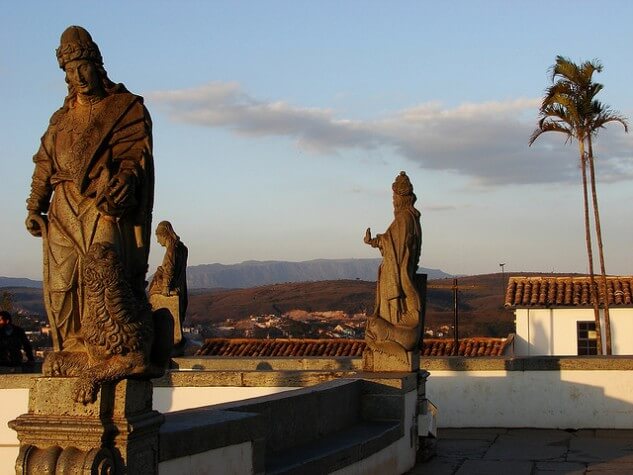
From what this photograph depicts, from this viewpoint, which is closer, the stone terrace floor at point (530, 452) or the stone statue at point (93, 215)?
the stone statue at point (93, 215)

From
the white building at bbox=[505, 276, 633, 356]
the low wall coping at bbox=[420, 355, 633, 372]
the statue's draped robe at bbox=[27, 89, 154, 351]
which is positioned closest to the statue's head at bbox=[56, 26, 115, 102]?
the statue's draped robe at bbox=[27, 89, 154, 351]

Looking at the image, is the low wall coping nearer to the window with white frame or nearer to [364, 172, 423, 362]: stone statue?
[364, 172, 423, 362]: stone statue

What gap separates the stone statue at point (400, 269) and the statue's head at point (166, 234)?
457cm

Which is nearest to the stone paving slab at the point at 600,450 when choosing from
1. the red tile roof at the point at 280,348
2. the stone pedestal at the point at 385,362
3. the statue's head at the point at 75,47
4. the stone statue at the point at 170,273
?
the stone pedestal at the point at 385,362

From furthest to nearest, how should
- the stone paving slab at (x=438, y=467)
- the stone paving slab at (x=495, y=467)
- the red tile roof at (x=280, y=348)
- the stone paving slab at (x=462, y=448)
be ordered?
the red tile roof at (x=280, y=348) → the stone paving slab at (x=462, y=448) → the stone paving slab at (x=438, y=467) → the stone paving slab at (x=495, y=467)

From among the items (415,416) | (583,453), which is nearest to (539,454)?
(583,453)

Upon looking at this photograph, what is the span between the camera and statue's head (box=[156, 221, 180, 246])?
54.0 feet

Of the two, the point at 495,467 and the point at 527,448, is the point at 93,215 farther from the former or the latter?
the point at 527,448

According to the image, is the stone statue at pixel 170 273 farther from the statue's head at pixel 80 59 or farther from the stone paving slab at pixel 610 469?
the statue's head at pixel 80 59

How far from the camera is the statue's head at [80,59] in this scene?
6.39 meters

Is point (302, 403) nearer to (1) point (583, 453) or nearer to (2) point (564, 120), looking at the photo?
(1) point (583, 453)

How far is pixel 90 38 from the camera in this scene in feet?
21.1

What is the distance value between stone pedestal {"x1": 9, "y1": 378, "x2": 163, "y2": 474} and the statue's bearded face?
1.79 meters

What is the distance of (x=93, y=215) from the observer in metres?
6.29
